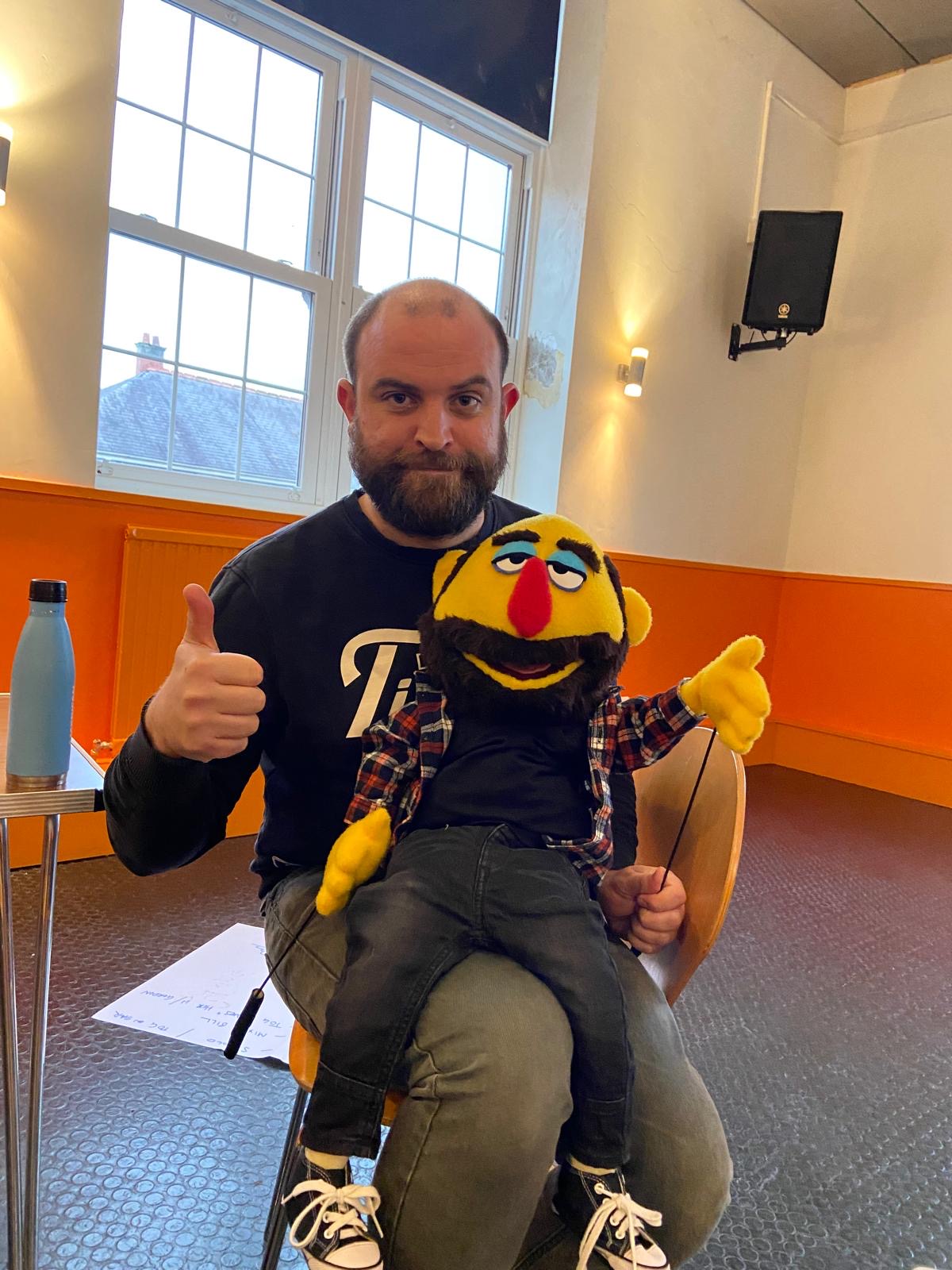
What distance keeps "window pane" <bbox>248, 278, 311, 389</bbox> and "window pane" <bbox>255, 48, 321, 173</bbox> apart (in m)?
0.43

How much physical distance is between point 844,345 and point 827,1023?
352 cm

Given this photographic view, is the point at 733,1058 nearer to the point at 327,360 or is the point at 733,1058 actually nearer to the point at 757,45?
the point at 327,360

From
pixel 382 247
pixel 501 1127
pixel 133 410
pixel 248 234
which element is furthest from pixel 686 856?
pixel 382 247

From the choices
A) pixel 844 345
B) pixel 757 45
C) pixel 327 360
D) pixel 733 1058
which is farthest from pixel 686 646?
pixel 757 45

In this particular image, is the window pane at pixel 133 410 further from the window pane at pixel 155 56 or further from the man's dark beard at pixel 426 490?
the man's dark beard at pixel 426 490

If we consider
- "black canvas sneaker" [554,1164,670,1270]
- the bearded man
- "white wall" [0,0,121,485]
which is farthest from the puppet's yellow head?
"white wall" [0,0,121,485]

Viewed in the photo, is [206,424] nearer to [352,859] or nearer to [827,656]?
[352,859]

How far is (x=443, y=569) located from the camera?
40.1 inches

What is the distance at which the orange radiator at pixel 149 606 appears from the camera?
2.27 meters

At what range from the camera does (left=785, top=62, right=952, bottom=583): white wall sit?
12.5ft

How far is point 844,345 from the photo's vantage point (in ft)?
13.7

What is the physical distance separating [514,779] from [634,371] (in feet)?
9.33

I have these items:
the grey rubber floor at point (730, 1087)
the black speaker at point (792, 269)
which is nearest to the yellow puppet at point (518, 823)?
the grey rubber floor at point (730, 1087)

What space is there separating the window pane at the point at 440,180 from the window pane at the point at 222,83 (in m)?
0.65
